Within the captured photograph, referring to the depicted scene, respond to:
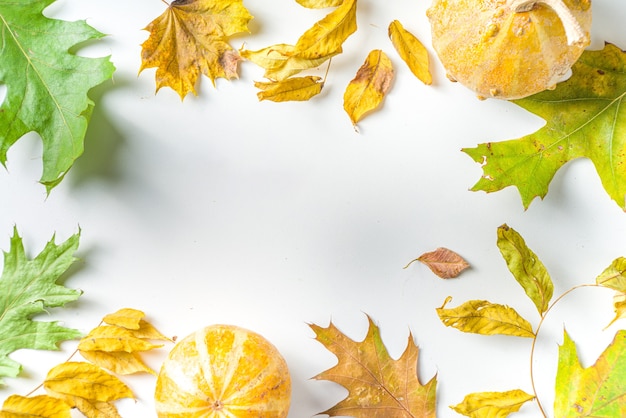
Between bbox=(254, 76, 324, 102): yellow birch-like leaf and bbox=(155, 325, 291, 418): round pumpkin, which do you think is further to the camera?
bbox=(254, 76, 324, 102): yellow birch-like leaf

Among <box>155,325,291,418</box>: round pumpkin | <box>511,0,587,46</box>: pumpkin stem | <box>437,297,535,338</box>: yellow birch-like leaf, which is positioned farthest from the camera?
<box>437,297,535,338</box>: yellow birch-like leaf

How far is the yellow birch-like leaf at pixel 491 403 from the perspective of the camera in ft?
4.27

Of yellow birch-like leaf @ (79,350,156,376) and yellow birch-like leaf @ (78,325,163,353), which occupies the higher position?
yellow birch-like leaf @ (78,325,163,353)

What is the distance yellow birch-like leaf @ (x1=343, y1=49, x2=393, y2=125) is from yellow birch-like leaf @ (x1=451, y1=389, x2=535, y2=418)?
521 millimetres

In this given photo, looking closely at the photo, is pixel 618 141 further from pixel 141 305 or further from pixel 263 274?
pixel 141 305

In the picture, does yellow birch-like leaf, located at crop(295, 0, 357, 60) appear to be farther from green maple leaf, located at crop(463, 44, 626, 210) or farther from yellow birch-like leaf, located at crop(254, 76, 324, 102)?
green maple leaf, located at crop(463, 44, 626, 210)

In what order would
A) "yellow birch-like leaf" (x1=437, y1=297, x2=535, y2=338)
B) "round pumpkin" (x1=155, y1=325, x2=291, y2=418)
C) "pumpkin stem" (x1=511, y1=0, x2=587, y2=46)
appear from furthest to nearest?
"yellow birch-like leaf" (x1=437, y1=297, x2=535, y2=338)
"round pumpkin" (x1=155, y1=325, x2=291, y2=418)
"pumpkin stem" (x1=511, y1=0, x2=587, y2=46)

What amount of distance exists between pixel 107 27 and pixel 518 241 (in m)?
0.81

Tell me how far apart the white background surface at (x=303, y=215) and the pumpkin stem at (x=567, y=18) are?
10.1 inches

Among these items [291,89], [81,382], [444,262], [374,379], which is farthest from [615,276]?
[81,382]

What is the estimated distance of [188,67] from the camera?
52.1 inches

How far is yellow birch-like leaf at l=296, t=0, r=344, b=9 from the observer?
128 cm

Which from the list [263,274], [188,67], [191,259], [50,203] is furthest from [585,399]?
[50,203]

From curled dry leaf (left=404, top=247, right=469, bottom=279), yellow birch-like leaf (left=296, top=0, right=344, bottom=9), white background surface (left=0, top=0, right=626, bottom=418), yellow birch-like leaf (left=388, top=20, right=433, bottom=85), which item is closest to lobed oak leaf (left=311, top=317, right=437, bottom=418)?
white background surface (left=0, top=0, right=626, bottom=418)
